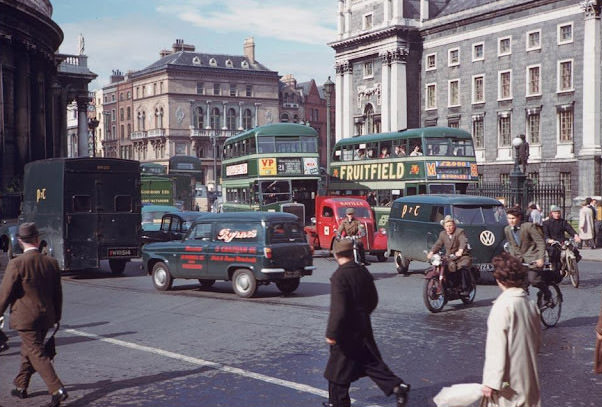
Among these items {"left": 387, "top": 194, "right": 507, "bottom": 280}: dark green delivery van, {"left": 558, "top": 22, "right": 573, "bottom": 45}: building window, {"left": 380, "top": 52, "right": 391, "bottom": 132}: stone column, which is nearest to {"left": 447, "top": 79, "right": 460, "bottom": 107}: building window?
{"left": 380, "top": 52, "right": 391, "bottom": 132}: stone column

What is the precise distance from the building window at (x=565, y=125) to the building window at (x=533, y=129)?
6.22 ft

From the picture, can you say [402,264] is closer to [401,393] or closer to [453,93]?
[401,393]

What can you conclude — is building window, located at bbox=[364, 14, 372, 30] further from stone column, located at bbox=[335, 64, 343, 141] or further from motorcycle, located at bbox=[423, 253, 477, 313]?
motorcycle, located at bbox=[423, 253, 477, 313]

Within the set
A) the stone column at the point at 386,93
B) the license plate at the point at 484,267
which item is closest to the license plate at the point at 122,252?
the license plate at the point at 484,267

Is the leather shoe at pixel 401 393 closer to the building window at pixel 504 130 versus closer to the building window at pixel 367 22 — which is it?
the building window at pixel 504 130

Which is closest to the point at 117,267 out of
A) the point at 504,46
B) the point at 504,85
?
the point at 504,85

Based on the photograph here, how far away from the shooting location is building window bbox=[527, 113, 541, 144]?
52750mm

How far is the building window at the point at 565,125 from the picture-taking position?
165 feet

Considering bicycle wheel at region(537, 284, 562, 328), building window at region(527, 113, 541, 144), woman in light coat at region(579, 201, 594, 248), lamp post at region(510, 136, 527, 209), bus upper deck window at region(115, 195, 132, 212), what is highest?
building window at region(527, 113, 541, 144)

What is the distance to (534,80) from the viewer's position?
5247 centimetres

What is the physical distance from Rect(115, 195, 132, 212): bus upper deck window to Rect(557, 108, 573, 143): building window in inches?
1412

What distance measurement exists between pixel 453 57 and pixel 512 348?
56.1 metres

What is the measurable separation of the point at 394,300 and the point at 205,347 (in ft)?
Result: 19.2

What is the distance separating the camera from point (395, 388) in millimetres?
7062
